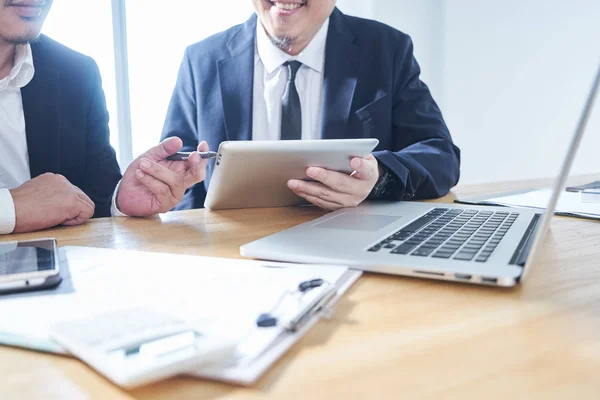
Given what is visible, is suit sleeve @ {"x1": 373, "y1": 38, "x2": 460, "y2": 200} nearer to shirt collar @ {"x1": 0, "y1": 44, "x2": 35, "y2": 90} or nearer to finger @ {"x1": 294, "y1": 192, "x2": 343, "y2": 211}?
finger @ {"x1": 294, "y1": 192, "x2": 343, "y2": 211}

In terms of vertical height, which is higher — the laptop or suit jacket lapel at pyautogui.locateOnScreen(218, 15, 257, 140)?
suit jacket lapel at pyautogui.locateOnScreen(218, 15, 257, 140)

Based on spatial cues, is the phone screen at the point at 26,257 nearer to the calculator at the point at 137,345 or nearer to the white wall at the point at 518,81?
the calculator at the point at 137,345

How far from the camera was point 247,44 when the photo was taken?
151 cm

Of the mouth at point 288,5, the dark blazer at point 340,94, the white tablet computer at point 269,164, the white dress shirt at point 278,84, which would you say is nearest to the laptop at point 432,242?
the white tablet computer at point 269,164

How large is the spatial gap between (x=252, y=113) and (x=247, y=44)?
21cm

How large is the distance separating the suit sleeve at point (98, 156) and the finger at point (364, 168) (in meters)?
0.67

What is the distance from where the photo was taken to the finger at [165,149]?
97 centimetres

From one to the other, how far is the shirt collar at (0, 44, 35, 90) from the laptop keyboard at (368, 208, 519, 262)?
3.17 feet

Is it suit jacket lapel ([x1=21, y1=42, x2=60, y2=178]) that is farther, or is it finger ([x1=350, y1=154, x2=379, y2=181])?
suit jacket lapel ([x1=21, y1=42, x2=60, y2=178])

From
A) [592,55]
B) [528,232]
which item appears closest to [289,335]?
[528,232]

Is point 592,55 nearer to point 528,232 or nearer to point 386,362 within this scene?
point 528,232

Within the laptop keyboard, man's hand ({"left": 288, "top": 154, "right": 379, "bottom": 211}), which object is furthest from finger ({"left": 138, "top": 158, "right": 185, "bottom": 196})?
the laptop keyboard

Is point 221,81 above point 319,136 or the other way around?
above

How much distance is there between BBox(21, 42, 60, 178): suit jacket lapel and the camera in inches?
48.0
